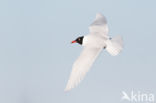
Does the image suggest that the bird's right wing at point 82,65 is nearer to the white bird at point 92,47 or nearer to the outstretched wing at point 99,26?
the white bird at point 92,47

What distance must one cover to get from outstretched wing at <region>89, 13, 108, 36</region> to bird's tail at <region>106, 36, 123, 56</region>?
12 centimetres

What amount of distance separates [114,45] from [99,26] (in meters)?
0.25

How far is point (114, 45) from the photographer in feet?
7.67

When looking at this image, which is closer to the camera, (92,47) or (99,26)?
(92,47)

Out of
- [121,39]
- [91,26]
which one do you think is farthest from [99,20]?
[121,39]

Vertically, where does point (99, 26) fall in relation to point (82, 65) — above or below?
above

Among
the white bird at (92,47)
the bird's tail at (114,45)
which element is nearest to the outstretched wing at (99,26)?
the white bird at (92,47)

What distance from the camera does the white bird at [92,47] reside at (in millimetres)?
2195

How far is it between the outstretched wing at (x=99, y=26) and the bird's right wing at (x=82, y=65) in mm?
178

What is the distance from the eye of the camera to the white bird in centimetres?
220

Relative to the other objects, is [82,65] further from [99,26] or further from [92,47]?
[99,26]

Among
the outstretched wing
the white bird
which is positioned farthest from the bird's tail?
the outstretched wing

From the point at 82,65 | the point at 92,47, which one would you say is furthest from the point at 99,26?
the point at 82,65

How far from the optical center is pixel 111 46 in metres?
2.33
